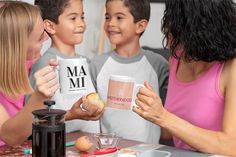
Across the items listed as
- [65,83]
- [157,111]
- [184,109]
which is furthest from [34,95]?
[184,109]

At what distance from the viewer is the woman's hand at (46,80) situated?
4.42ft

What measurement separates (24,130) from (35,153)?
0.91ft

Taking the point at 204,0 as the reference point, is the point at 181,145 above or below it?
below

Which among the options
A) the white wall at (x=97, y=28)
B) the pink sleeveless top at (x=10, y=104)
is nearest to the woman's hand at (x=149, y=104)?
the pink sleeveless top at (x=10, y=104)

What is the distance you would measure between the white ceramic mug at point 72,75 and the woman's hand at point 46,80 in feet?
0.19

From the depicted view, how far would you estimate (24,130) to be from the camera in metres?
1.55

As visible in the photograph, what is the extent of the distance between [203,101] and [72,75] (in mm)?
567

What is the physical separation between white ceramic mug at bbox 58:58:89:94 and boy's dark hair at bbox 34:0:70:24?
0.59 m

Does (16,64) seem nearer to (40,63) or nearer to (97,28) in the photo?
(40,63)

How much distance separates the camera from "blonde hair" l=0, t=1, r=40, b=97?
1.58 metres

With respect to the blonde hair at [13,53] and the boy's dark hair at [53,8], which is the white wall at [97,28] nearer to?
the boy's dark hair at [53,8]

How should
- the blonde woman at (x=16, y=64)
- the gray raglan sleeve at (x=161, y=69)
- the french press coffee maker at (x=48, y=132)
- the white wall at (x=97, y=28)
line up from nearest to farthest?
the french press coffee maker at (x=48, y=132)
the blonde woman at (x=16, y=64)
the gray raglan sleeve at (x=161, y=69)
the white wall at (x=97, y=28)

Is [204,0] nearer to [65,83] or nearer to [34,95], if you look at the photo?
[65,83]

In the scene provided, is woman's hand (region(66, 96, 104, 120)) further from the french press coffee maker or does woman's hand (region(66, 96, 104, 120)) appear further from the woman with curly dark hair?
→ the french press coffee maker
